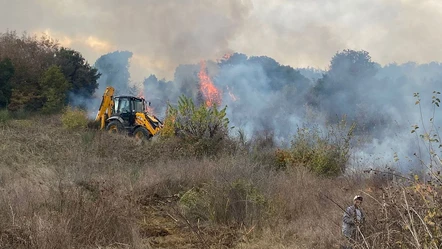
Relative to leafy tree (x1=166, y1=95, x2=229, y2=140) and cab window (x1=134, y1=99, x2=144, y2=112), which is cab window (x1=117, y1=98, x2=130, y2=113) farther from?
leafy tree (x1=166, y1=95, x2=229, y2=140)

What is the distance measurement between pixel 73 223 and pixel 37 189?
1.93 m

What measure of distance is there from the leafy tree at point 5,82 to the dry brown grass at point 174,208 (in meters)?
19.3

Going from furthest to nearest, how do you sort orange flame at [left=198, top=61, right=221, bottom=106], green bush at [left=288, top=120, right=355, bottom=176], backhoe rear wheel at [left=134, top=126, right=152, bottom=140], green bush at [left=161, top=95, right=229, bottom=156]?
1. orange flame at [left=198, top=61, right=221, bottom=106]
2. backhoe rear wheel at [left=134, top=126, right=152, bottom=140]
3. green bush at [left=161, top=95, right=229, bottom=156]
4. green bush at [left=288, top=120, right=355, bottom=176]

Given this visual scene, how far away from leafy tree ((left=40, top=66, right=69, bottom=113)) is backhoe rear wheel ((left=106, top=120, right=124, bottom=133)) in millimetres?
11242

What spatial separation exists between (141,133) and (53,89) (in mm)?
14444

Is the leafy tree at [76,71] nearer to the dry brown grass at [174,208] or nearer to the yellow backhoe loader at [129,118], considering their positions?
the yellow backhoe loader at [129,118]

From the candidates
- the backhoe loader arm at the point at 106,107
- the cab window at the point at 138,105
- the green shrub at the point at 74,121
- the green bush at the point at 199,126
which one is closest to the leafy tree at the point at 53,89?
the green shrub at the point at 74,121

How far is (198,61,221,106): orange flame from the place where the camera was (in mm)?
37344

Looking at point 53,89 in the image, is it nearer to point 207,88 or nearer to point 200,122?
point 207,88

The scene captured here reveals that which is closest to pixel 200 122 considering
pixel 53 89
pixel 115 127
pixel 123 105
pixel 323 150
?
pixel 323 150

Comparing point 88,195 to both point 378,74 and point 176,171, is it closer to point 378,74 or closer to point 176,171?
point 176,171

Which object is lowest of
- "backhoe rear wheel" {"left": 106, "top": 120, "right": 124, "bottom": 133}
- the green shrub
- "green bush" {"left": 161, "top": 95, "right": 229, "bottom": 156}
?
"green bush" {"left": 161, "top": 95, "right": 229, "bottom": 156}

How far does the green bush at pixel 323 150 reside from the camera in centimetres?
1425

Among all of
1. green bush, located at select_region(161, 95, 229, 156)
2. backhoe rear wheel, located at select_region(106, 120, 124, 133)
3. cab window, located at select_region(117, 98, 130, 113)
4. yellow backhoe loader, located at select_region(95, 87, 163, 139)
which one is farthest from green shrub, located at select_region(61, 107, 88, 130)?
green bush, located at select_region(161, 95, 229, 156)
